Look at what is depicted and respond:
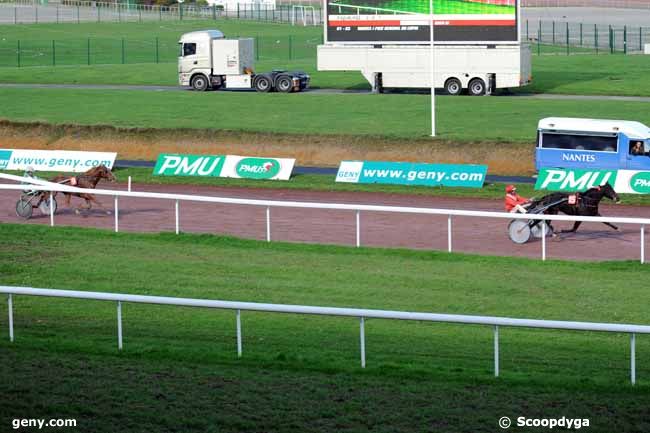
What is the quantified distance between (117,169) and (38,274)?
516 inches

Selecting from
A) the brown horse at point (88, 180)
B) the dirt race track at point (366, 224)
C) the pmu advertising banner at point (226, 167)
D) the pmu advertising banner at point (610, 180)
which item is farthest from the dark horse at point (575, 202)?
the pmu advertising banner at point (226, 167)

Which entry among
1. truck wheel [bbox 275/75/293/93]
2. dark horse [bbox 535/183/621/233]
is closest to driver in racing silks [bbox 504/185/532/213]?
dark horse [bbox 535/183/621/233]

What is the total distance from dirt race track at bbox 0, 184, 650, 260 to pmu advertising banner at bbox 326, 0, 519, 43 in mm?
14101

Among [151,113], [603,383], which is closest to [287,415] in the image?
[603,383]

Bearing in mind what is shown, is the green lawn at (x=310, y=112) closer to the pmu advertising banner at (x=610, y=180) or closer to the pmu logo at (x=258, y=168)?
the pmu logo at (x=258, y=168)

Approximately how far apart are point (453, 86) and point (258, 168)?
1414 centimetres

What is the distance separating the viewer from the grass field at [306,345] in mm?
9875

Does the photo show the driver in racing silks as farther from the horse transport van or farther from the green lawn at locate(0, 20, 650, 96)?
the green lawn at locate(0, 20, 650, 96)

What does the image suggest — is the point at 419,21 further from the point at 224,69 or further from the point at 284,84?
the point at 224,69

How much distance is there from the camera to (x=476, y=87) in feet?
132

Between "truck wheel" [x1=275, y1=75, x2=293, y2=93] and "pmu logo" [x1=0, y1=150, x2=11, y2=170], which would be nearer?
"pmu logo" [x1=0, y1=150, x2=11, y2=170]

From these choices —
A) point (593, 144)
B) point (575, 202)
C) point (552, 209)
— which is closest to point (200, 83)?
point (593, 144)

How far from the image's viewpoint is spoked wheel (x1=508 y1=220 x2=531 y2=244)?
1998 centimetres

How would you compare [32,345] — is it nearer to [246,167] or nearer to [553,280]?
[553,280]
